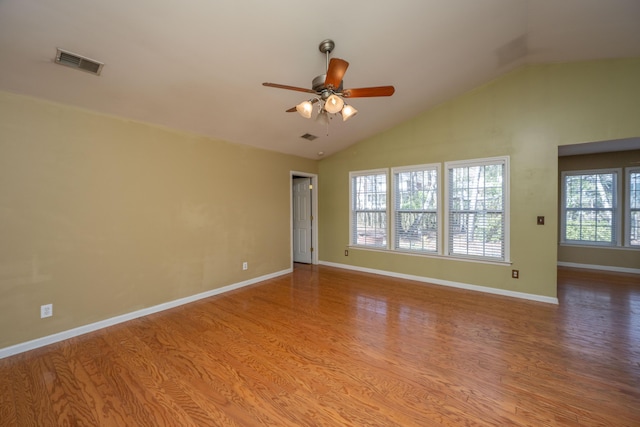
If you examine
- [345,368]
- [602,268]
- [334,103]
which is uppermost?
[334,103]

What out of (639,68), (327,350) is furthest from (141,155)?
(639,68)

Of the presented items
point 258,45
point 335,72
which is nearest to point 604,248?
point 335,72

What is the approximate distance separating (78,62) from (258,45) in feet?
5.11

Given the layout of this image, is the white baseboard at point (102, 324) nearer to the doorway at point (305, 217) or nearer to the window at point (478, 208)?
the doorway at point (305, 217)

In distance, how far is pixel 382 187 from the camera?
204 inches

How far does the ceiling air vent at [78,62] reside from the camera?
7.16 ft

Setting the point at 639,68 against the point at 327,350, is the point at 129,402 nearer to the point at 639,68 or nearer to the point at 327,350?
the point at 327,350

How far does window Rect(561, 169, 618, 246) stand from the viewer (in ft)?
16.9

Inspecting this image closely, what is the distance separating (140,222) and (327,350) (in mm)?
2753

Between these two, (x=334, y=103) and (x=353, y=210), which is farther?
(x=353, y=210)

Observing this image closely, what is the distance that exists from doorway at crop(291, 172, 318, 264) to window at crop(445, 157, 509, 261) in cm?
286

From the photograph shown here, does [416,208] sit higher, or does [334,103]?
[334,103]

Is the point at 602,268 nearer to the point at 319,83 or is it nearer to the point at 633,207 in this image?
the point at 633,207

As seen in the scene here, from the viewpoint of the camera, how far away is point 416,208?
15.7 feet
